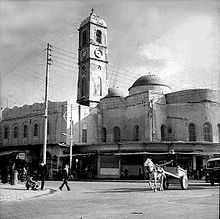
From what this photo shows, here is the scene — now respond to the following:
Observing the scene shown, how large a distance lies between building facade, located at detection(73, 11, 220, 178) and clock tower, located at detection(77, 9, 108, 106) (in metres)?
5.14

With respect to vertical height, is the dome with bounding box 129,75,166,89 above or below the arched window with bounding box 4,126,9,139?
above

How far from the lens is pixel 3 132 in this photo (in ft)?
130

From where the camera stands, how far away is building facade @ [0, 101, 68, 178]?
1265 inches

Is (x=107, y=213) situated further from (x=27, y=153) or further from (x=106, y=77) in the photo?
(x=106, y=77)

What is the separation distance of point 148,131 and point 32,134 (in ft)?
42.9

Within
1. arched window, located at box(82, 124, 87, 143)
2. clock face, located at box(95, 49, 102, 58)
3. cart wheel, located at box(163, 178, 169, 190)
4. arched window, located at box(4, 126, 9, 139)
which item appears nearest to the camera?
cart wheel, located at box(163, 178, 169, 190)

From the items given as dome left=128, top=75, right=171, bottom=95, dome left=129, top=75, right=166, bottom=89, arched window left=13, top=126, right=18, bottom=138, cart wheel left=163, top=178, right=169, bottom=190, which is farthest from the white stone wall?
cart wheel left=163, top=178, right=169, bottom=190

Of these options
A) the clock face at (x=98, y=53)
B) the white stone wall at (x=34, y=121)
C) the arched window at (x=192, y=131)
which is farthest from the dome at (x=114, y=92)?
the arched window at (x=192, y=131)

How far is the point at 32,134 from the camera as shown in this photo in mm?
36250

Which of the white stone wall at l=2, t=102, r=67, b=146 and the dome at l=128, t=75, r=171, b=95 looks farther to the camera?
the dome at l=128, t=75, r=171, b=95

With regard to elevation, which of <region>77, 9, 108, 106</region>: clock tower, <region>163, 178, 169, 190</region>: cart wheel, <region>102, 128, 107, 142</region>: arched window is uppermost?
<region>77, 9, 108, 106</region>: clock tower

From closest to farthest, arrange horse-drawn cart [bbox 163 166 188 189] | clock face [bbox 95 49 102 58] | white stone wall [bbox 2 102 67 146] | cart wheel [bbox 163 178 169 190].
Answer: horse-drawn cart [bbox 163 166 188 189], cart wheel [bbox 163 178 169 190], white stone wall [bbox 2 102 67 146], clock face [bbox 95 49 102 58]

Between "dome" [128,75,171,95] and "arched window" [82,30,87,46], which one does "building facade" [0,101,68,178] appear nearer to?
"dome" [128,75,171,95]

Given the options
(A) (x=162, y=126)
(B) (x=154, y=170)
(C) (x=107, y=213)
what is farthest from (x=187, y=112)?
(C) (x=107, y=213)
